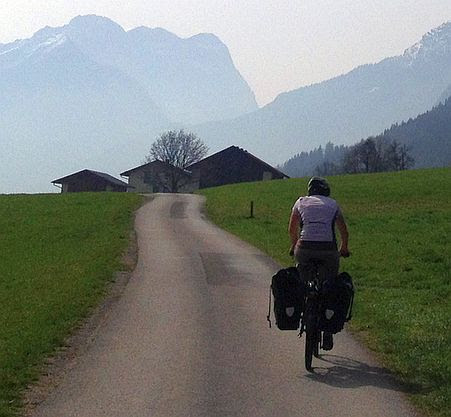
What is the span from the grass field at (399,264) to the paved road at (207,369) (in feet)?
1.22

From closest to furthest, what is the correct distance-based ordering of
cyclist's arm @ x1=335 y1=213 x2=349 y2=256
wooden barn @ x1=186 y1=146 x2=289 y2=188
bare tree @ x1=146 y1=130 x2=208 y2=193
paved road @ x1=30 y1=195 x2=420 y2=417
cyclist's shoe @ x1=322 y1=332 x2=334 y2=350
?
1. paved road @ x1=30 y1=195 x2=420 y2=417
2. cyclist's arm @ x1=335 y1=213 x2=349 y2=256
3. cyclist's shoe @ x1=322 y1=332 x2=334 y2=350
4. wooden barn @ x1=186 y1=146 x2=289 y2=188
5. bare tree @ x1=146 y1=130 x2=208 y2=193

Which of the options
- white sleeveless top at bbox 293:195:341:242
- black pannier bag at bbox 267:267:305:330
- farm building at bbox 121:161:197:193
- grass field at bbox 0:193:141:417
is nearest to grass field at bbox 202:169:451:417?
black pannier bag at bbox 267:267:305:330

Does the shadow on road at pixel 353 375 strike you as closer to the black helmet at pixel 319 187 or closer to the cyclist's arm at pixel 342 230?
the cyclist's arm at pixel 342 230

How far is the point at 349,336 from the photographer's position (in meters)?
10.3

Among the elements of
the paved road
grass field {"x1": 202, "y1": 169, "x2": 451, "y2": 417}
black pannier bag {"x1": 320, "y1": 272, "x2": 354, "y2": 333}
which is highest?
black pannier bag {"x1": 320, "y1": 272, "x2": 354, "y2": 333}

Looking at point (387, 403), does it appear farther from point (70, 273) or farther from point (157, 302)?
point (70, 273)

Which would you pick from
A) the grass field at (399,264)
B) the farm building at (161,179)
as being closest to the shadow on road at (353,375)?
the grass field at (399,264)

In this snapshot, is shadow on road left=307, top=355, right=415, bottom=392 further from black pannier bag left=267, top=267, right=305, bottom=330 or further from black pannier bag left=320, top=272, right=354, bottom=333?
black pannier bag left=267, top=267, right=305, bottom=330

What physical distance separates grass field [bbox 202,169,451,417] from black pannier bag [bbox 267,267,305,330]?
1144 mm

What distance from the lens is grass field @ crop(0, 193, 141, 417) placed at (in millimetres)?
8798

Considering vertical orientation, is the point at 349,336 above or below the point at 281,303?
below

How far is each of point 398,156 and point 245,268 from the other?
361 ft

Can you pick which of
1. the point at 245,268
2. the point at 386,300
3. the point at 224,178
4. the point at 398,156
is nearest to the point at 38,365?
the point at 386,300

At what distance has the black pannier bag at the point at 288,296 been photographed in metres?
8.45
